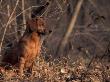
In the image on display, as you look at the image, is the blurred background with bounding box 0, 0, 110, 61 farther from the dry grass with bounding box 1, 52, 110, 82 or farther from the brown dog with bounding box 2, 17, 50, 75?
the dry grass with bounding box 1, 52, 110, 82

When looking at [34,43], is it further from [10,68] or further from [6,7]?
[6,7]

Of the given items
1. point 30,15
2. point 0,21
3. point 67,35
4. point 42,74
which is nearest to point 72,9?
Result: point 67,35

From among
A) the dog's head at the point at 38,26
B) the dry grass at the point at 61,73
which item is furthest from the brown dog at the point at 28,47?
the dry grass at the point at 61,73

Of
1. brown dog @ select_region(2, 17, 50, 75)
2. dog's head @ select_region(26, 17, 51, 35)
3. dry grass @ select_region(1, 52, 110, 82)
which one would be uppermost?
dog's head @ select_region(26, 17, 51, 35)

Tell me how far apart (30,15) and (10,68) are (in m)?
2.99

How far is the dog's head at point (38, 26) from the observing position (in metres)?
11.1

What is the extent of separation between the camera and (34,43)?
11.4 m

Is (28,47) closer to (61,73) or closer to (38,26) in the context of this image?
(38,26)

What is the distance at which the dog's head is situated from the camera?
36.6 feet

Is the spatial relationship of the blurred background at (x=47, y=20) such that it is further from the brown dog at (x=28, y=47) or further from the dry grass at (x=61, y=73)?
the dry grass at (x=61, y=73)

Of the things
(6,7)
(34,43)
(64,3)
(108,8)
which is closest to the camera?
(34,43)

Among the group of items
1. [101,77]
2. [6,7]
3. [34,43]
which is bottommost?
[101,77]

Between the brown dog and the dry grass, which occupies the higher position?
the brown dog

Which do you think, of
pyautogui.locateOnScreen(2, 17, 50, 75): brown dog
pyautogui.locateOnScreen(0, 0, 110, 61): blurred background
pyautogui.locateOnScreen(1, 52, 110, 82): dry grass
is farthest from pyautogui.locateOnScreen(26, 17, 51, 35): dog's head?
pyautogui.locateOnScreen(1, 52, 110, 82): dry grass
